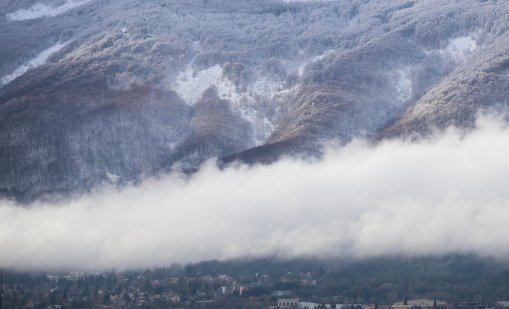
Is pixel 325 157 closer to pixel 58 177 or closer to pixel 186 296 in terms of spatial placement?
pixel 58 177

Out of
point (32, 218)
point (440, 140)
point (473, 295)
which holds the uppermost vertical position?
point (440, 140)

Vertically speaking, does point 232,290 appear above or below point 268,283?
below

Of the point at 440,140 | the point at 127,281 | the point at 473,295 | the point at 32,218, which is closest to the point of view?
the point at 473,295

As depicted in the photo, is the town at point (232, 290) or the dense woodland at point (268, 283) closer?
the town at point (232, 290)

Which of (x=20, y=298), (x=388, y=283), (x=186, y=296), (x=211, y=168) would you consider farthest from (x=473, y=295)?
(x=211, y=168)

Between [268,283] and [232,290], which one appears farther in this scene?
[268,283]

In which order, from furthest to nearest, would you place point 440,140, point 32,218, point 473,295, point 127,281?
point 440,140, point 32,218, point 127,281, point 473,295

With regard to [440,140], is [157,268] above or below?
below

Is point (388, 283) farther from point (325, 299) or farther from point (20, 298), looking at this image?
point (20, 298)

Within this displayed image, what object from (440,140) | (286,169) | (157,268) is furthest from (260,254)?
(440,140)

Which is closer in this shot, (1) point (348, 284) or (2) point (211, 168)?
(1) point (348, 284)

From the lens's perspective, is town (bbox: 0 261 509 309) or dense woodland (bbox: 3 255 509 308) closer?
town (bbox: 0 261 509 309)
